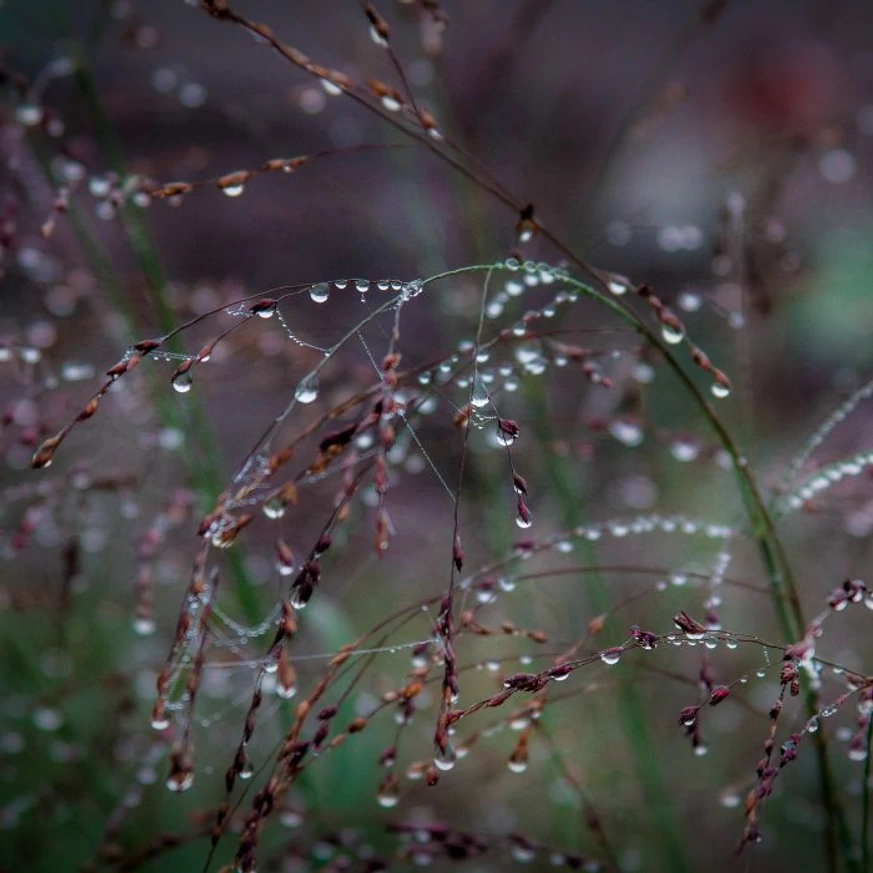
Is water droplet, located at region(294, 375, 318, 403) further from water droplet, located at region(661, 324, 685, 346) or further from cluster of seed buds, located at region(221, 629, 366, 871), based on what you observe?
water droplet, located at region(661, 324, 685, 346)

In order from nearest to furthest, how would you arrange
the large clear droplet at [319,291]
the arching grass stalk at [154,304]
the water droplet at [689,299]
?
the large clear droplet at [319,291] < the water droplet at [689,299] < the arching grass stalk at [154,304]

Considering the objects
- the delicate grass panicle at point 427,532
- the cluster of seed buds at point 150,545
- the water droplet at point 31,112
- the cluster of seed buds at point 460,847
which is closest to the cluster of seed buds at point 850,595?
the delicate grass panicle at point 427,532

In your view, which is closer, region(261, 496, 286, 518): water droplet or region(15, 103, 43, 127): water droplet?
region(261, 496, 286, 518): water droplet

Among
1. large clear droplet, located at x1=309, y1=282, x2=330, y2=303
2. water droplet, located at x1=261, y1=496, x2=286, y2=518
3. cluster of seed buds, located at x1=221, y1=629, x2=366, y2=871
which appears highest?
large clear droplet, located at x1=309, y1=282, x2=330, y2=303

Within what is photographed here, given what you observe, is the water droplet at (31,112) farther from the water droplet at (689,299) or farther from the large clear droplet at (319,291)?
the water droplet at (689,299)

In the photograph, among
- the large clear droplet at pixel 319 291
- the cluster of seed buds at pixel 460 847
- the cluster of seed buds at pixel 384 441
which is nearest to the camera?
the cluster of seed buds at pixel 384 441

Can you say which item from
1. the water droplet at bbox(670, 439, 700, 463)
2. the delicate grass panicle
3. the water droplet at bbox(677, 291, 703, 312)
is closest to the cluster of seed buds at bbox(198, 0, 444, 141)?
the delicate grass panicle

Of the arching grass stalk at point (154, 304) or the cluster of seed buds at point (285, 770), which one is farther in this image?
the arching grass stalk at point (154, 304)

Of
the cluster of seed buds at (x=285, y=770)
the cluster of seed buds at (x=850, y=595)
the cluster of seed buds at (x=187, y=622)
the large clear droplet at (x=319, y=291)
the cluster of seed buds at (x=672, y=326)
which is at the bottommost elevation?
the cluster of seed buds at (x=285, y=770)

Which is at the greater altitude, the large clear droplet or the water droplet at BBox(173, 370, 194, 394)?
the large clear droplet
